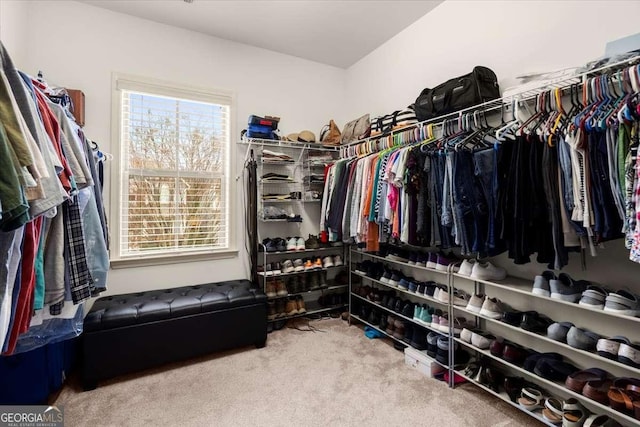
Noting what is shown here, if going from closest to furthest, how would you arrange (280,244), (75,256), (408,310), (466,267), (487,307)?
(75,256) < (487,307) < (466,267) < (408,310) < (280,244)

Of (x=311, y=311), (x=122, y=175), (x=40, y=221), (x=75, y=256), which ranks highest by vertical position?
(x=122, y=175)

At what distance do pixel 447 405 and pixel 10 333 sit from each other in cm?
215

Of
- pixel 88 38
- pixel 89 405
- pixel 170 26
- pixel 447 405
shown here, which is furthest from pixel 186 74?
pixel 447 405

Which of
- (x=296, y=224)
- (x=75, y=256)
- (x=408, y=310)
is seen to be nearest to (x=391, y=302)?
(x=408, y=310)

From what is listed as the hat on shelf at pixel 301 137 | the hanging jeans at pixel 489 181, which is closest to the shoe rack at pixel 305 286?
the hat on shelf at pixel 301 137

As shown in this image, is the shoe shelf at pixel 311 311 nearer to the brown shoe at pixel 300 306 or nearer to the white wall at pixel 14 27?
the brown shoe at pixel 300 306

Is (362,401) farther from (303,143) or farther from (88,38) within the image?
(88,38)

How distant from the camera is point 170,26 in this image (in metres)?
2.83

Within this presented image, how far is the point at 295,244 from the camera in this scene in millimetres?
3141

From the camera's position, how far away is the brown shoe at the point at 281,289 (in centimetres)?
300

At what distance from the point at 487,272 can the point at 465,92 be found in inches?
47.3

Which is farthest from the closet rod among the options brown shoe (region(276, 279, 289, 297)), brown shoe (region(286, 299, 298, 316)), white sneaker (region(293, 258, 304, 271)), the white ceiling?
brown shoe (region(286, 299, 298, 316))

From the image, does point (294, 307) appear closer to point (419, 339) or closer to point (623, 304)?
point (419, 339)

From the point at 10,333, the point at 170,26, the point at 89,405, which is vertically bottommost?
the point at 89,405
